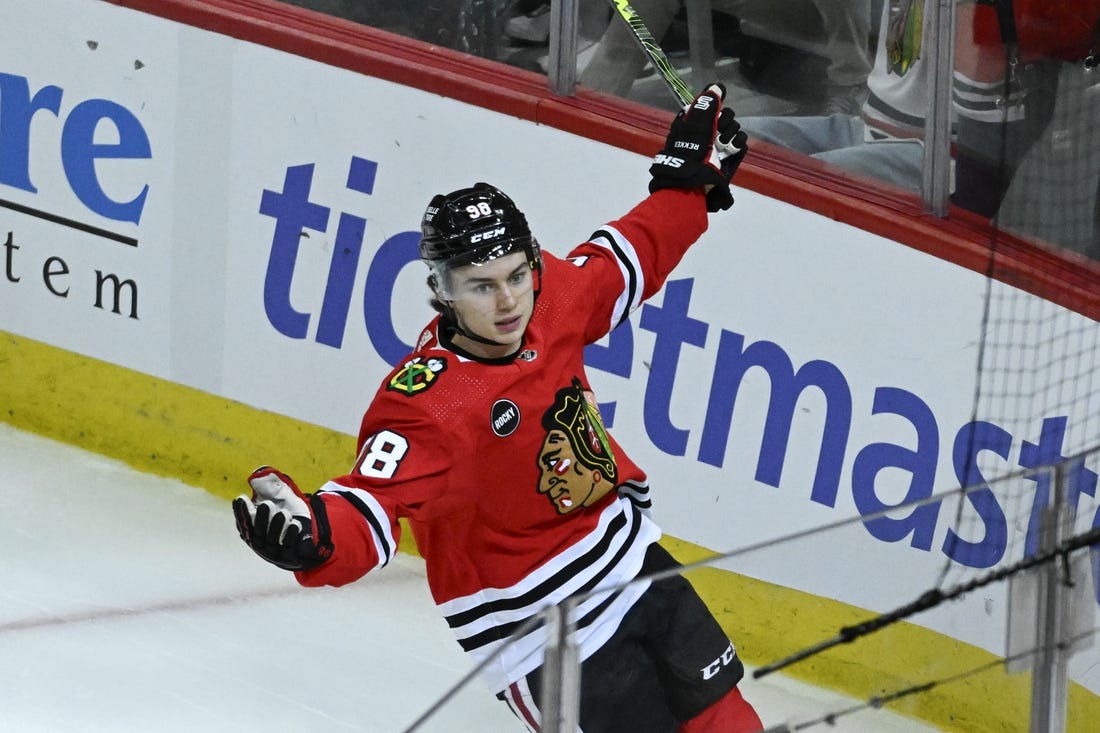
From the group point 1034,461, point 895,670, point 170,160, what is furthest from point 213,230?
point 895,670

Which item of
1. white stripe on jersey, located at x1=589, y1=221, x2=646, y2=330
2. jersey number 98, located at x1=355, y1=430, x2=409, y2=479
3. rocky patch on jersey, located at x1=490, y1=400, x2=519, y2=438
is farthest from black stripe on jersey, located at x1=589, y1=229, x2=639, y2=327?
jersey number 98, located at x1=355, y1=430, x2=409, y2=479

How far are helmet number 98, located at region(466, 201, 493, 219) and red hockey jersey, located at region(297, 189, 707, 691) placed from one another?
171 millimetres

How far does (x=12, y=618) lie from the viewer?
3.62 metres

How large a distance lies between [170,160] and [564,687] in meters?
2.84

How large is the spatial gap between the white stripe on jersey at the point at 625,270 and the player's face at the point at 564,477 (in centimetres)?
29

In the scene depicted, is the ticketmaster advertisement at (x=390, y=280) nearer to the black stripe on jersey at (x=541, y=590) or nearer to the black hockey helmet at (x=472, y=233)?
the black stripe on jersey at (x=541, y=590)

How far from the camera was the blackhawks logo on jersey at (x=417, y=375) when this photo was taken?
2264 millimetres

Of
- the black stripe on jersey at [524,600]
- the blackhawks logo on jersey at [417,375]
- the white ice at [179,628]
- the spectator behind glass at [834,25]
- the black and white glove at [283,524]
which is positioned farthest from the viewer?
the spectator behind glass at [834,25]

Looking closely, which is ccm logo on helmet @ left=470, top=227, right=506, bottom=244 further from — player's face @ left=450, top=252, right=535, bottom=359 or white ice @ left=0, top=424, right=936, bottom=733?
white ice @ left=0, top=424, right=936, bottom=733

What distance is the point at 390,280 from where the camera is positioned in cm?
395

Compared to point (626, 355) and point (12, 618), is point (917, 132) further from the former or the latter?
point (12, 618)

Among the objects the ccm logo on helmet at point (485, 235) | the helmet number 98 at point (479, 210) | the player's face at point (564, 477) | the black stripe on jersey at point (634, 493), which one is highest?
the helmet number 98 at point (479, 210)

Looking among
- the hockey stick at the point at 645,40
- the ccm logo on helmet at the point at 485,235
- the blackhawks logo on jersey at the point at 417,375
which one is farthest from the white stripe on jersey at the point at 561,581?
the hockey stick at the point at 645,40

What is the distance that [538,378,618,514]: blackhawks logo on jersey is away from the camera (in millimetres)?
2348
